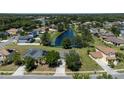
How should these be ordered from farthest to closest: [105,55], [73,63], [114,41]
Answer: [114,41] < [105,55] < [73,63]

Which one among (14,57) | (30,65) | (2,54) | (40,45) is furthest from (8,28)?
(30,65)

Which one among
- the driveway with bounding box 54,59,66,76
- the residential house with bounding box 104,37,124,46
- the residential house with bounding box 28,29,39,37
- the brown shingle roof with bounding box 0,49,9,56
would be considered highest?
the residential house with bounding box 28,29,39,37

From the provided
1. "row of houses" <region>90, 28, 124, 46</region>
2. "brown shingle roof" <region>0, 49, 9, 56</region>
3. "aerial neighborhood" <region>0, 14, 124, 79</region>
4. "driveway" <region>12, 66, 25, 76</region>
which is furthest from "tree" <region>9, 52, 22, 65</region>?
"row of houses" <region>90, 28, 124, 46</region>

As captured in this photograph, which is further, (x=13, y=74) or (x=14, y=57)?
(x=14, y=57)

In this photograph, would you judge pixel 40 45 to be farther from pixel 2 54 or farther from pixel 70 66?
pixel 70 66

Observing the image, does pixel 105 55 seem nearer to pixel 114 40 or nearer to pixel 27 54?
pixel 114 40

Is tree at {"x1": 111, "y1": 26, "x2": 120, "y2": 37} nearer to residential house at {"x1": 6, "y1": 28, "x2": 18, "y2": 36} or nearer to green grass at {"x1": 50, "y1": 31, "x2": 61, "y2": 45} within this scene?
green grass at {"x1": 50, "y1": 31, "x2": 61, "y2": 45}

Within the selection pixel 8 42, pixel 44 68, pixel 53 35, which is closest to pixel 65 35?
pixel 53 35

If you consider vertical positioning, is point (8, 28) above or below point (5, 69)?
above
